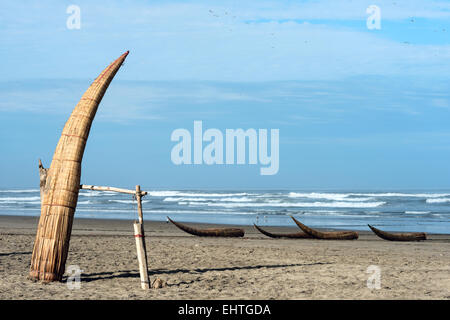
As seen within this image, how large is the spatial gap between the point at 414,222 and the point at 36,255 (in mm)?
28206

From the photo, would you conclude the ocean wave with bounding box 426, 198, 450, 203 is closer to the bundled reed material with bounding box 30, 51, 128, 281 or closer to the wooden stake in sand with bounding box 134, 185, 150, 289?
the wooden stake in sand with bounding box 134, 185, 150, 289

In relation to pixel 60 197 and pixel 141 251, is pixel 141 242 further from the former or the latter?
pixel 60 197

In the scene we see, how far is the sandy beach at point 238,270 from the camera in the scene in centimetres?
1006

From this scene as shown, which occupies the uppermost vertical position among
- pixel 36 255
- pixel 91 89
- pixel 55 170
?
pixel 91 89

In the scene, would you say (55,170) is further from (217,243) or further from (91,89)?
(217,243)

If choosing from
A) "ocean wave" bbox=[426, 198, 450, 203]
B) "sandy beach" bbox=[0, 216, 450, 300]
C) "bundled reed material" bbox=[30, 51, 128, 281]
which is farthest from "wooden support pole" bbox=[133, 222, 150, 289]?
"ocean wave" bbox=[426, 198, 450, 203]

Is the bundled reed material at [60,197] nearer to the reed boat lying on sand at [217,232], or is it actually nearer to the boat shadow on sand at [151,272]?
the boat shadow on sand at [151,272]

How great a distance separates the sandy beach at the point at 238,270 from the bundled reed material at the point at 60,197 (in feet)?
1.27

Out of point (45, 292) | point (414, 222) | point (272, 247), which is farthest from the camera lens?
point (414, 222)

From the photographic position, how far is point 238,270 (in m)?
12.8

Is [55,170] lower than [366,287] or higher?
higher
